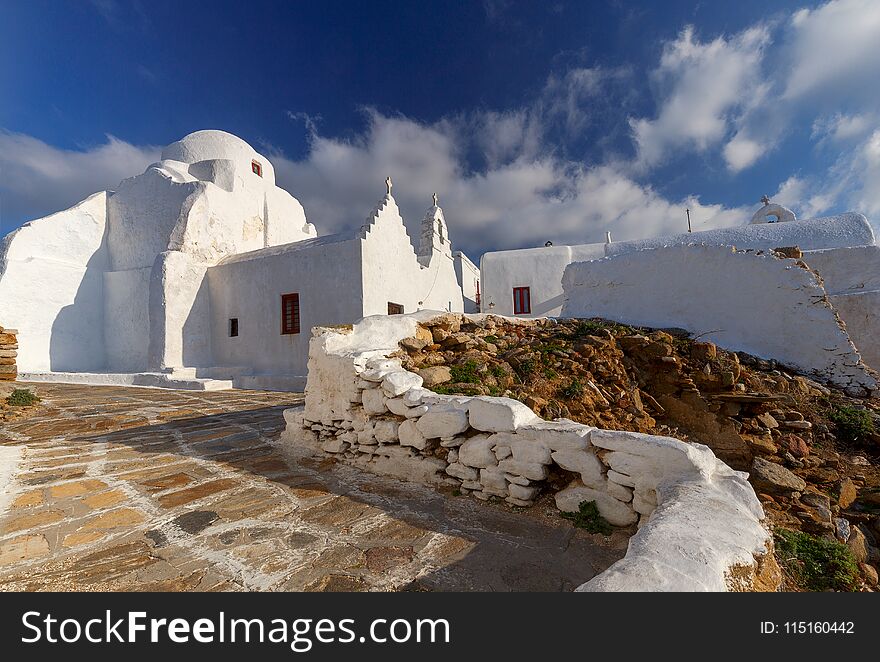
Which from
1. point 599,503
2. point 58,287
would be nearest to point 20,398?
point 599,503

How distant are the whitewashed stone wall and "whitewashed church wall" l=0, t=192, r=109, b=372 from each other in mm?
16864

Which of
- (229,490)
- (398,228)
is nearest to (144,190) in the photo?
(398,228)

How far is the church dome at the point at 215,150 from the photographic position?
54.0 feet

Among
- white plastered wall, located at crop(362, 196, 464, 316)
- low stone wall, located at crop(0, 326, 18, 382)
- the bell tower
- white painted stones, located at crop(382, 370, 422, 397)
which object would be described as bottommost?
white painted stones, located at crop(382, 370, 422, 397)

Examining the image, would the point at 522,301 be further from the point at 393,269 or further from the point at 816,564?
the point at 816,564

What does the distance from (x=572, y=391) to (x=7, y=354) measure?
879 centimetres

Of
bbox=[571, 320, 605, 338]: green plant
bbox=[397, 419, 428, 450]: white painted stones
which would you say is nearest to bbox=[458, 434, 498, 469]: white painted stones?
bbox=[397, 419, 428, 450]: white painted stones

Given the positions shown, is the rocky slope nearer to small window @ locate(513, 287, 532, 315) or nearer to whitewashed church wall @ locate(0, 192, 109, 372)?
small window @ locate(513, 287, 532, 315)

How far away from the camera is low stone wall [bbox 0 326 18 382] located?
19.8 feet

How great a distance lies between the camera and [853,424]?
4688 mm

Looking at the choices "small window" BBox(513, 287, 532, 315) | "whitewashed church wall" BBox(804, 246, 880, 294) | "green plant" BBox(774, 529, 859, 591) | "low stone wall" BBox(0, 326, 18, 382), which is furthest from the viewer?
"small window" BBox(513, 287, 532, 315)

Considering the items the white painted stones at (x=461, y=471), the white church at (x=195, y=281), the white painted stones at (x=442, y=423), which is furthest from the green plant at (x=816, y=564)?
the white church at (x=195, y=281)

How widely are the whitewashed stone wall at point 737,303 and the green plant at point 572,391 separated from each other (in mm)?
3318
